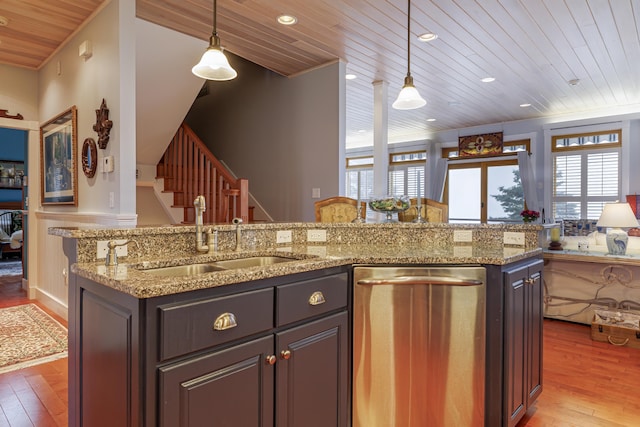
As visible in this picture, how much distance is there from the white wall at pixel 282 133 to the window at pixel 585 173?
496cm

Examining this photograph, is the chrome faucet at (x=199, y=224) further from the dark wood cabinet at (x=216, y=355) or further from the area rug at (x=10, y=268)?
the area rug at (x=10, y=268)

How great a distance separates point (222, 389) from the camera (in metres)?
1.33

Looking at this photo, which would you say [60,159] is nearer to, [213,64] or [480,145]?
[213,64]

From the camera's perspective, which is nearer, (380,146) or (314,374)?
(314,374)

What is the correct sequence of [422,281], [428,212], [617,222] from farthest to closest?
[617,222]
[428,212]
[422,281]

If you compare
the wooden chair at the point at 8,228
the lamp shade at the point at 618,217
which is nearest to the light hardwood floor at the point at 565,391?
the lamp shade at the point at 618,217

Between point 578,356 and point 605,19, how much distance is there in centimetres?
279

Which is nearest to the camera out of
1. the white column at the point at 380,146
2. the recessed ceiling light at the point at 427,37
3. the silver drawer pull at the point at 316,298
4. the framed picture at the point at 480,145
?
the silver drawer pull at the point at 316,298

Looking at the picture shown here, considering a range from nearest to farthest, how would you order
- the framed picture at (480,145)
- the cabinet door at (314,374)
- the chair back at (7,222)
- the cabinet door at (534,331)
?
the cabinet door at (314,374), the cabinet door at (534,331), the framed picture at (480,145), the chair back at (7,222)

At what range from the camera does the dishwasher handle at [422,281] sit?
1889 mm

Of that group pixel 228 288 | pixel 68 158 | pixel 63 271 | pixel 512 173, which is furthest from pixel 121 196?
pixel 512 173

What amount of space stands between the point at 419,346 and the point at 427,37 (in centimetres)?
284

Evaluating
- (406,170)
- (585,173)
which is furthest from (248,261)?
(406,170)

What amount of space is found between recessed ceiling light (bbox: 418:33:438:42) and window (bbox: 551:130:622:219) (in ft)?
15.5
